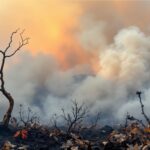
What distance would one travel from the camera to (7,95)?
33.6 m

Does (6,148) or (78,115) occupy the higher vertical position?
(78,115)

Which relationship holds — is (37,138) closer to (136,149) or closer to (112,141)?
(112,141)

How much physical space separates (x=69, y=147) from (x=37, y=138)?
1025cm

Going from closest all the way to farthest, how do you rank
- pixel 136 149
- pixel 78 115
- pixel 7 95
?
pixel 136 149
pixel 78 115
pixel 7 95

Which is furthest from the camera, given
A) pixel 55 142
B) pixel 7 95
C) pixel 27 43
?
pixel 27 43

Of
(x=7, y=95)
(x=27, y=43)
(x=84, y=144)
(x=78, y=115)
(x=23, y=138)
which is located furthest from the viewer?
(x=27, y=43)

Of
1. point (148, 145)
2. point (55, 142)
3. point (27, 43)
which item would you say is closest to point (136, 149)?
point (148, 145)

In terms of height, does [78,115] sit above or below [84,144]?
above

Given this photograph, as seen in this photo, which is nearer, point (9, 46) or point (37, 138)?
point (37, 138)

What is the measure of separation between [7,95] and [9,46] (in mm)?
4161

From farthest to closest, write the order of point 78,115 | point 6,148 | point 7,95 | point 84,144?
point 7,95
point 78,115
point 6,148
point 84,144

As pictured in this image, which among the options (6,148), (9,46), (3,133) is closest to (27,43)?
(9,46)

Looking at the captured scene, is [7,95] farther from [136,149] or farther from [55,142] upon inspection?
[136,149]

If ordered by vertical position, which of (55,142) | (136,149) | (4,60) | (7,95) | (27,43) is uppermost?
(27,43)
